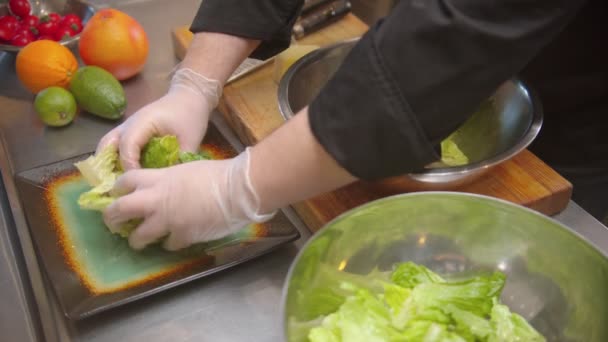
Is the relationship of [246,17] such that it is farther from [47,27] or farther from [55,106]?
[47,27]

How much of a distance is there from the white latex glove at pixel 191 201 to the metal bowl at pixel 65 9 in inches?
24.9

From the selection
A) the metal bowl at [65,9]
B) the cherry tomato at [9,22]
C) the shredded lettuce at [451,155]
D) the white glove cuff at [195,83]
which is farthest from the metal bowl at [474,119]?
the cherry tomato at [9,22]

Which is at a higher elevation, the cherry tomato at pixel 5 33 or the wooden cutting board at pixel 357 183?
the cherry tomato at pixel 5 33

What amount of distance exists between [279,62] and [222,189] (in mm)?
475

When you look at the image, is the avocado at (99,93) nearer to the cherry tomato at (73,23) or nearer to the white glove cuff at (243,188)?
the cherry tomato at (73,23)

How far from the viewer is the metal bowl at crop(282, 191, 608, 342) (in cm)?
75

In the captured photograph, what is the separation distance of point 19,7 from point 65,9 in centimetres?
12

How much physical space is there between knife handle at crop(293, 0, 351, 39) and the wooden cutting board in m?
0.18

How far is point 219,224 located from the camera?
33.6 inches

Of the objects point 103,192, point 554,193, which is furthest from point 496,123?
point 103,192

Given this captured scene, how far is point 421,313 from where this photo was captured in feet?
2.42

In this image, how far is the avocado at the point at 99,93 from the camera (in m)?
1.15

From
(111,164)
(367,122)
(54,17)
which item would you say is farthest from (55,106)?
(367,122)

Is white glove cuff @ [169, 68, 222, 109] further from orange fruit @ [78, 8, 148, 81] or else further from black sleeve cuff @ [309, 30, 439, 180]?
black sleeve cuff @ [309, 30, 439, 180]
